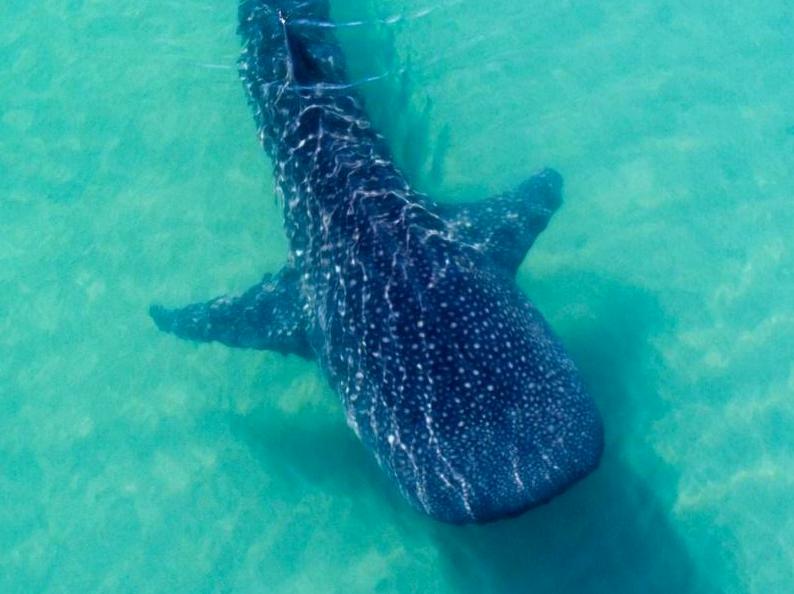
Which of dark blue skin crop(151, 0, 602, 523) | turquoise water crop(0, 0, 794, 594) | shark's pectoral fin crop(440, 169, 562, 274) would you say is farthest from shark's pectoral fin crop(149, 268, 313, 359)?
shark's pectoral fin crop(440, 169, 562, 274)

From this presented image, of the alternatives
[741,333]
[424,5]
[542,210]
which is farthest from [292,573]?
[424,5]

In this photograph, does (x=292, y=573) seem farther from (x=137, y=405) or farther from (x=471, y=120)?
(x=471, y=120)

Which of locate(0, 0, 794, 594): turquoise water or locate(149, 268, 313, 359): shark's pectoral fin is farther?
locate(149, 268, 313, 359): shark's pectoral fin

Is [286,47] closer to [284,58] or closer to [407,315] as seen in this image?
[284,58]

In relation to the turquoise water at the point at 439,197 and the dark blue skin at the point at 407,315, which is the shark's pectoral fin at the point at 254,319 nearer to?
the dark blue skin at the point at 407,315

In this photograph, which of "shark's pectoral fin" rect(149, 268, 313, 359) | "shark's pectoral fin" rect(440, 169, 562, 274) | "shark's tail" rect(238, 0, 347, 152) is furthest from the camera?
"shark's tail" rect(238, 0, 347, 152)

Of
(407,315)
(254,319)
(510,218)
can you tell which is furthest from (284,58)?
(407,315)

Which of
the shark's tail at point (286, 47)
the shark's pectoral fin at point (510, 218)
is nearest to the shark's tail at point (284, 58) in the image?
the shark's tail at point (286, 47)

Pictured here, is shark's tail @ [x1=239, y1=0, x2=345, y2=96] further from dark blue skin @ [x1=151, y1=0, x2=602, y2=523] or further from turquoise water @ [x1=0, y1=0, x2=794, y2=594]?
turquoise water @ [x1=0, y1=0, x2=794, y2=594]
